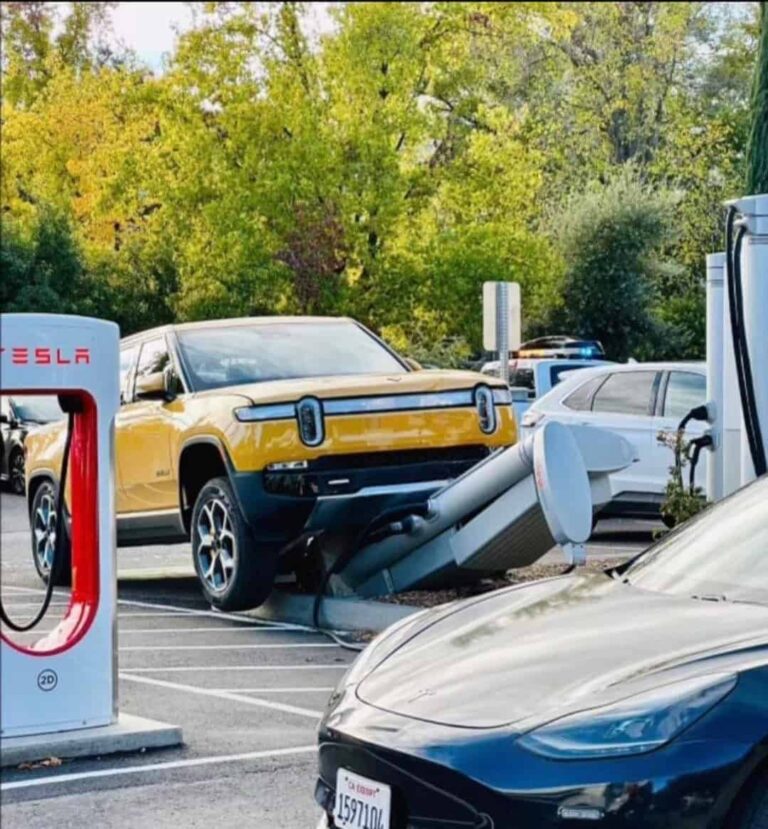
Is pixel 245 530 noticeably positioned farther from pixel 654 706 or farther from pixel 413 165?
pixel 413 165

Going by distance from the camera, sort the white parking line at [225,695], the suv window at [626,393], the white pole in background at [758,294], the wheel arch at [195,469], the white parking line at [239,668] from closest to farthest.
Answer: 1. the white parking line at [225,695]
2. the white parking line at [239,668]
3. the white pole in background at [758,294]
4. the wheel arch at [195,469]
5. the suv window at [626,393]

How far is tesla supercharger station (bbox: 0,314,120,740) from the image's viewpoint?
20.4ft

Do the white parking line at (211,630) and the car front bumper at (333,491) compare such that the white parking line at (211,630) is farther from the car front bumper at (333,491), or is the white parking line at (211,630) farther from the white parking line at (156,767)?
the white parking line at (156,767)

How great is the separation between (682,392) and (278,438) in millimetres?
5352

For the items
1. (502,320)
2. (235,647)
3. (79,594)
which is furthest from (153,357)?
(502,320)

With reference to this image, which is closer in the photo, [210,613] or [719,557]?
[719,557]

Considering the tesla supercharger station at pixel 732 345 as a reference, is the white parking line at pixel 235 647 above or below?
below

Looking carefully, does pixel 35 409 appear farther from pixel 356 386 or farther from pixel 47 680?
pixel 47 680

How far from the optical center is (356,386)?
9734 mm

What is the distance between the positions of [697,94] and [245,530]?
1205cm

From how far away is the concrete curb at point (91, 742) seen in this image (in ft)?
20.6

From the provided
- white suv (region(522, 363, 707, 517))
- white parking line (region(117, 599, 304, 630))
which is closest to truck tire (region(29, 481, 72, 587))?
white parking line (region(117, 599, 304, 630))

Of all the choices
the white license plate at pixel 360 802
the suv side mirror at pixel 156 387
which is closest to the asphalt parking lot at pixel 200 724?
the white license plate at pixel 360 802

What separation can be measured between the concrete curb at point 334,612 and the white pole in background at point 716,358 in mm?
2307
